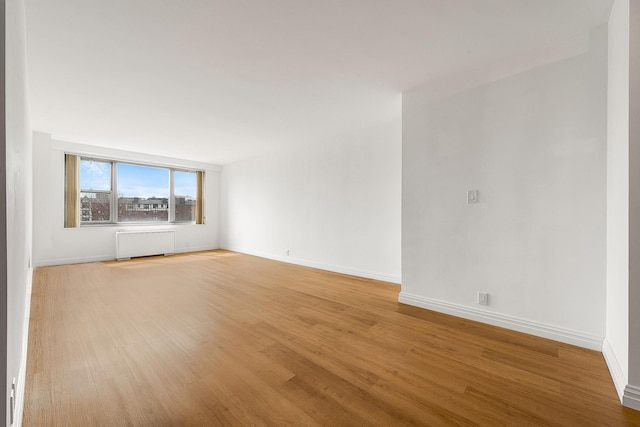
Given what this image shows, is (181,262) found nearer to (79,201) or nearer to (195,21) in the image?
(79,201)

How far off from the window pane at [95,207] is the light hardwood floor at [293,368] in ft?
10.6

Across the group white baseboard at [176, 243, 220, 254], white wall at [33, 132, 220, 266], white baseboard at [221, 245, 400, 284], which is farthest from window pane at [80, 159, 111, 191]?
white baseboard at [221, 245, 400, 284]

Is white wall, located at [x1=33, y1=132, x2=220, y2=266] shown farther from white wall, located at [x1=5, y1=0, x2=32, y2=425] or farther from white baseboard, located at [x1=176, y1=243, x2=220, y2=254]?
white wall, located at [x1=5, y1=0, x2=32, y2=425]

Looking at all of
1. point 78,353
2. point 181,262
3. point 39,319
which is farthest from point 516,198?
point 181,262

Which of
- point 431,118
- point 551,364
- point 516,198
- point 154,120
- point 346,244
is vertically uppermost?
point 154,120

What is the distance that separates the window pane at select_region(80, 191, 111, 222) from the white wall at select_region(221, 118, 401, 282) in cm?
310

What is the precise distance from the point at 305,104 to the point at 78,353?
3.47 metres

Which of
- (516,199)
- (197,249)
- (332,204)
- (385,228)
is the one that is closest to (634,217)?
(516,199)

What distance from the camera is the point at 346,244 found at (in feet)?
15.9

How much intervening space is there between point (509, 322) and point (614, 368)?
0.75 metres

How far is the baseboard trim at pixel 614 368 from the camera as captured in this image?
161 centimetres

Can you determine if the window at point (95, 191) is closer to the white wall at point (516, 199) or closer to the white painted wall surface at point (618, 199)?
the white wall at point (516, 199)

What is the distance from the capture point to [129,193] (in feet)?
21.4

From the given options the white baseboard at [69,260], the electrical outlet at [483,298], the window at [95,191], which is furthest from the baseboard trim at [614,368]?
the window at [95,191]
